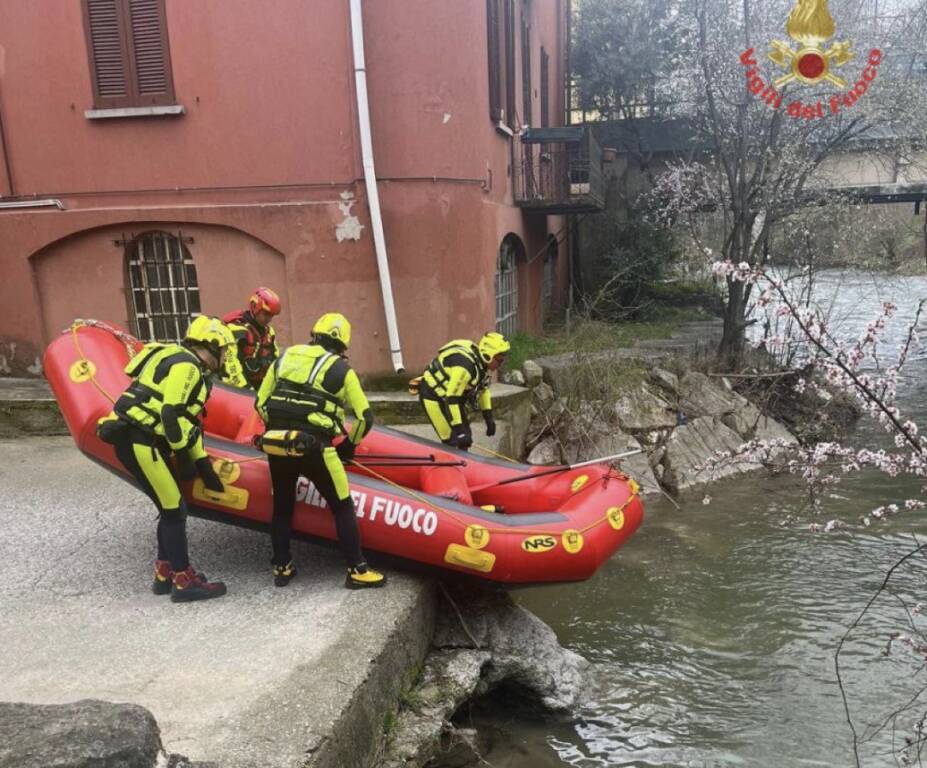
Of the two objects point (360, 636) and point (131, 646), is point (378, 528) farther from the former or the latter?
point (131, 646)

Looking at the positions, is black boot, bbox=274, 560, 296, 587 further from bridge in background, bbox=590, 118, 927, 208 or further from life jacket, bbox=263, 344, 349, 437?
bridge in background, bbox=590, 118, 927, 208

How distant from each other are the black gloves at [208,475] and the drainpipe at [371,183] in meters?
4.27

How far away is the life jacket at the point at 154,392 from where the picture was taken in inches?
172

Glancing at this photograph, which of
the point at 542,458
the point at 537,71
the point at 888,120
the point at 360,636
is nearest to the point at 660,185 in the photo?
the point at 537,71

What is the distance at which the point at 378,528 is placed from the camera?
4.82 metres

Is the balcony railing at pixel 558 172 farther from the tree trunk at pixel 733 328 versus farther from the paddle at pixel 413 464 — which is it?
the paddle at pixel 413 464

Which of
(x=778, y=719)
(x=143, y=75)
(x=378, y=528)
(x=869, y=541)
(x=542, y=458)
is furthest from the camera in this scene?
(x=542, y=458)

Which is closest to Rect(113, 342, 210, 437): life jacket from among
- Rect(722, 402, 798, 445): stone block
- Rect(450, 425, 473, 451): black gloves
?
Rect(450, 425, 473, 451): black gloves

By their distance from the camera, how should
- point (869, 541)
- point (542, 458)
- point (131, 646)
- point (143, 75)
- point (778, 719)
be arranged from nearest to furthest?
point (131, 646)
point (778, 719)
point (869, 541)
point (143, 75)
point (542, 458)

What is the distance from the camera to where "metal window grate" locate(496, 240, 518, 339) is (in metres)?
11.8

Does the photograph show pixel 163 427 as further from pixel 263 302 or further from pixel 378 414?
pixel 378 414

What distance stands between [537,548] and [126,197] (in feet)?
23.0

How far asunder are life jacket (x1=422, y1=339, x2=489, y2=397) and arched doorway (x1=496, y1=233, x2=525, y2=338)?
17.4 ft

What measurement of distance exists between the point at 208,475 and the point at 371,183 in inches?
189
